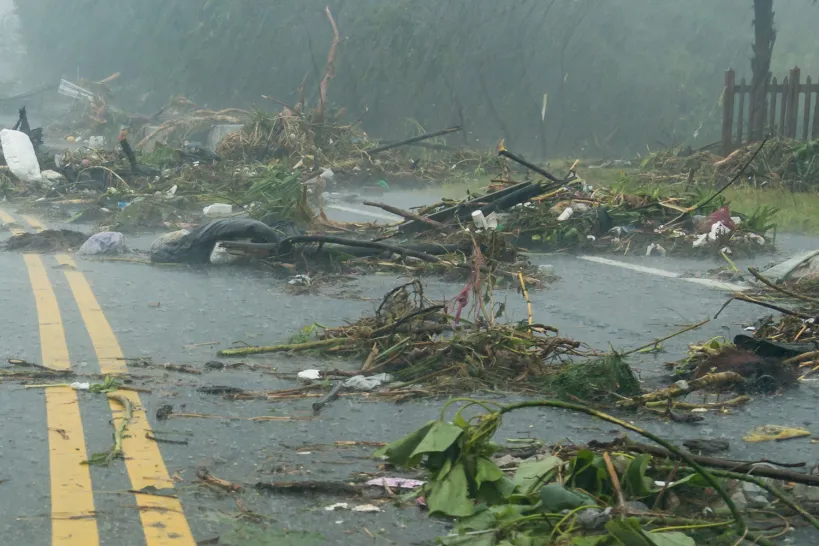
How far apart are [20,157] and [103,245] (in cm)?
787

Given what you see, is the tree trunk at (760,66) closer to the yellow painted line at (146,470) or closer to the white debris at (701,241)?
the white debris at (701,241)

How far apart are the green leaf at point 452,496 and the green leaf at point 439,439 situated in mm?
114

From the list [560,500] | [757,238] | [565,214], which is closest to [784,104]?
[757,238]

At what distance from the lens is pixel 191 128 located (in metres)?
29.5

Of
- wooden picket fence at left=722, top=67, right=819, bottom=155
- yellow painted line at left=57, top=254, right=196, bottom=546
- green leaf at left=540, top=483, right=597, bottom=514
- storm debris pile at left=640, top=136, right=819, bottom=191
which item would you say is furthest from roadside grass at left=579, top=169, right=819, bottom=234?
green leaf at left=540, top=483, right=597, bottom=514

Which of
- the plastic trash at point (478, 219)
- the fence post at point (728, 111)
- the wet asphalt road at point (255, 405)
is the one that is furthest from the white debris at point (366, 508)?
the fence post at point (728, 111)

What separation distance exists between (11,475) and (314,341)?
3114 millimetres

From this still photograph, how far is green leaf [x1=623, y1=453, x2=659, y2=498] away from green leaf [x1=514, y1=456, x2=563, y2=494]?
0.91 ft

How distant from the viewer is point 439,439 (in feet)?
15.1

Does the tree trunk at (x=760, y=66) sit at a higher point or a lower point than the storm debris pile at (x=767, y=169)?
higher

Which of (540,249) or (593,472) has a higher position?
(593,472)

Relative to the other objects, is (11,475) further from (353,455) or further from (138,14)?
(138,14)

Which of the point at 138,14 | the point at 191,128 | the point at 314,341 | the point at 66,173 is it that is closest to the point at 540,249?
the point at 314,341

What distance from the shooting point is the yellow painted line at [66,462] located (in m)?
4.45
